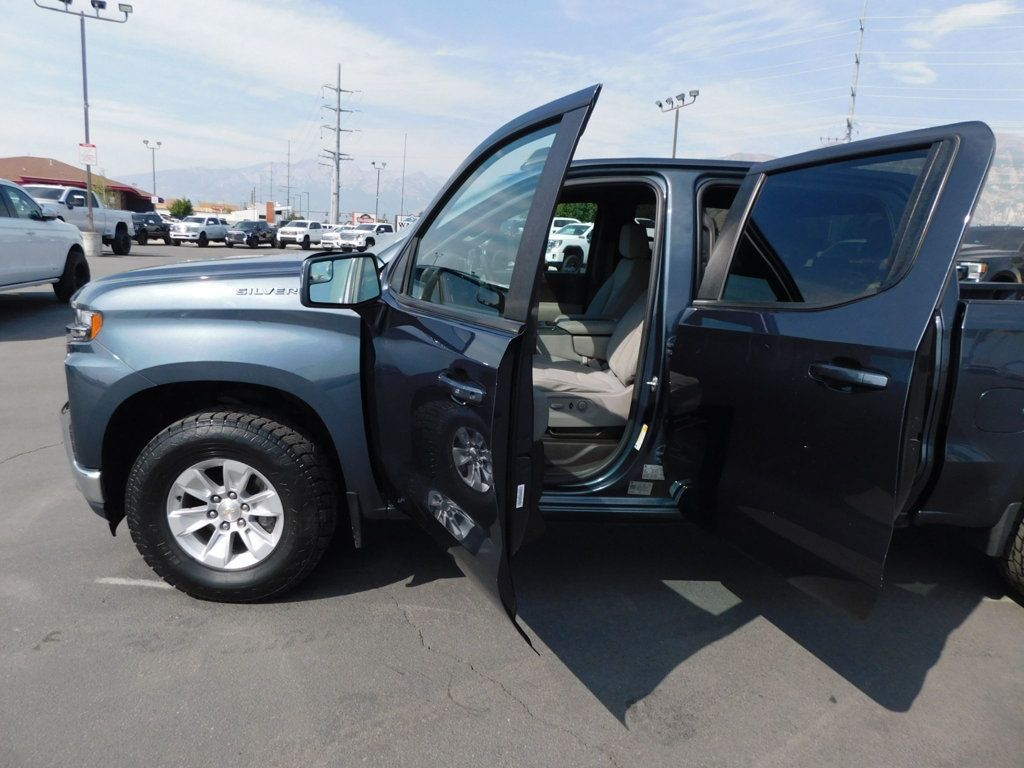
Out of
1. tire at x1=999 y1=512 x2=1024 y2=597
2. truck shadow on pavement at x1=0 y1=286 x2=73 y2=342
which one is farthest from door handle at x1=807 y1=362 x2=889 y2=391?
truck shadow on pavement at x1=0 y1=286 x2=73 y2=342

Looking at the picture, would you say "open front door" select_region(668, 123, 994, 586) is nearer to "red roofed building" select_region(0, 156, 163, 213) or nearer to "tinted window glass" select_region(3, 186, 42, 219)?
"tinted window glass" select_region(3, 186, 42, 219)

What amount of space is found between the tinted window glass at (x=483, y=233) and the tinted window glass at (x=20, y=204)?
9123mm

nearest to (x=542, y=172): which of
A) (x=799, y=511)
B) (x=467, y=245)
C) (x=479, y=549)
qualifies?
(x=467, y=245)

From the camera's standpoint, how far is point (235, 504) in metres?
2.83

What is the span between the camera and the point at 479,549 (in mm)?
2191

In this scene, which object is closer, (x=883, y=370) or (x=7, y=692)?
(x=883, y=370)

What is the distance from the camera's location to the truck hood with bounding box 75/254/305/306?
279cm

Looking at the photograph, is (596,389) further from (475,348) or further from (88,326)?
(88,326)

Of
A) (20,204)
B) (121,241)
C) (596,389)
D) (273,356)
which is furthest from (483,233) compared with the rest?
(121,241)

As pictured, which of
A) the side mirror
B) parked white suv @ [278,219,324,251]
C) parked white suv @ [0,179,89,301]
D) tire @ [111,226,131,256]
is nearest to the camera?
the side mirror

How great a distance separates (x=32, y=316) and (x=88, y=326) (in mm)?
9110

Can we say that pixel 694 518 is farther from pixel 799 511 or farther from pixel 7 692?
pixel 7 692

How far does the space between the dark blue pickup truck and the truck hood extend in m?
0.02

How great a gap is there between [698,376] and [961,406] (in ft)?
2.92
